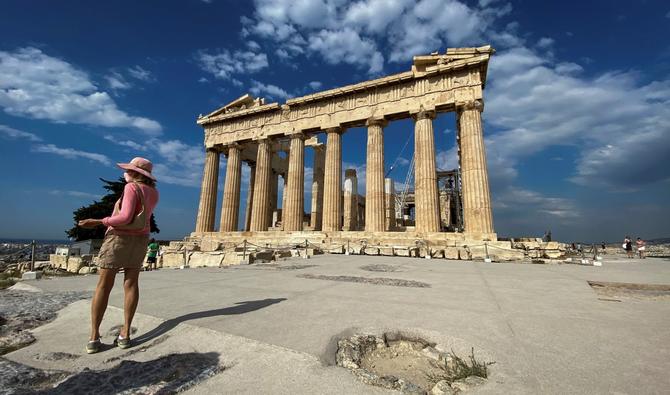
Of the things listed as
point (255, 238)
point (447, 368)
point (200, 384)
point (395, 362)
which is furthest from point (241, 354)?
point (255, 238)

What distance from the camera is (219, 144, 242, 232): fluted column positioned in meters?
24.4

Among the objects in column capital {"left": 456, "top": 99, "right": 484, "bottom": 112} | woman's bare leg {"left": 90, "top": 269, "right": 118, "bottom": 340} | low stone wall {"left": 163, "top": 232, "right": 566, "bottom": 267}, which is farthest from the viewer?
column capital {"left": 456, "top": 99, "right": 484, "bottom": 112}

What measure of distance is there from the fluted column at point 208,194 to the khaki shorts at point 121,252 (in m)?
23.7

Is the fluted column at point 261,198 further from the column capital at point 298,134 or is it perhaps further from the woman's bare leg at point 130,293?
the woman's bare leg at point 130,293

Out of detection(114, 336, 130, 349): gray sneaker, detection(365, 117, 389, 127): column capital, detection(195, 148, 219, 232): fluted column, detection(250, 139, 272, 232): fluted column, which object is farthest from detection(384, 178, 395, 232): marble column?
detection(114, 336, 130, 349): gray sneaker

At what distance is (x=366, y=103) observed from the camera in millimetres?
20734

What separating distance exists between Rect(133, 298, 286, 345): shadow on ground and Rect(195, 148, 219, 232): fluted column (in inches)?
915

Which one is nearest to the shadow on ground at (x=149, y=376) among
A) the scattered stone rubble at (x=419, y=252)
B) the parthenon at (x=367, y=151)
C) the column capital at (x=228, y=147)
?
the scattered stone rubble at (x=419, y=252)

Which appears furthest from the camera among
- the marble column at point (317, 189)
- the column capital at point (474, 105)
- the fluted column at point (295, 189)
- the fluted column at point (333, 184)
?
the marble column at point (317, 189)

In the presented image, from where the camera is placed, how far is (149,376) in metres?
1.88

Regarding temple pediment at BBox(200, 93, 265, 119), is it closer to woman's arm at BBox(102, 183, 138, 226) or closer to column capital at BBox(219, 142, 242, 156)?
column capital at BBox(219, 142, 242, 156)

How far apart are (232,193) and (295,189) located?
6474 millimetres

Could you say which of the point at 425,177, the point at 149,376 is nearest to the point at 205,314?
the point at 149,376

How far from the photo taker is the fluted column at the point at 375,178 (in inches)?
738
